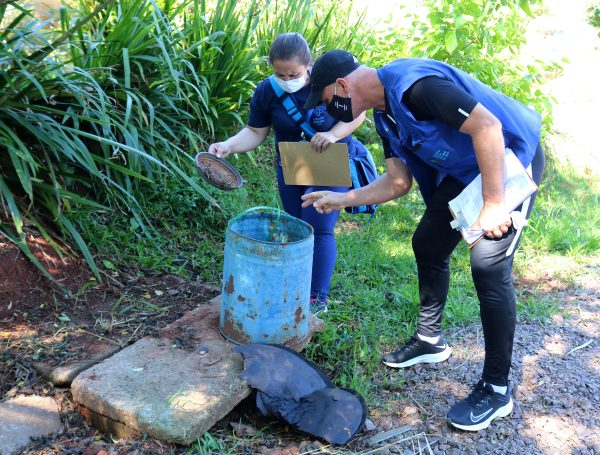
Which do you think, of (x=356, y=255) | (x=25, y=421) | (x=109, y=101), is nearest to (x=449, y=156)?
(x=25, y=421)

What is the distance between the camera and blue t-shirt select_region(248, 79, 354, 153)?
10.7 feet

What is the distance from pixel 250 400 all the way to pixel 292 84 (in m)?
1.62

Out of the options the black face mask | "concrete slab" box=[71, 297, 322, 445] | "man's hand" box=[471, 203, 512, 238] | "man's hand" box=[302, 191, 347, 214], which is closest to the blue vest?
the black face mask

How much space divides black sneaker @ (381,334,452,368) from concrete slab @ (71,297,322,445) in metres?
0.89

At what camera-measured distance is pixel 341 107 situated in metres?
2.64

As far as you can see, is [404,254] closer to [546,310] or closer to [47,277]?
[546,310]

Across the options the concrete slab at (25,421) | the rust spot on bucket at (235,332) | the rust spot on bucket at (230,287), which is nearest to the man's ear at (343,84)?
the rust spot on bucket at (230,287)

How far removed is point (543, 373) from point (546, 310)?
862mm

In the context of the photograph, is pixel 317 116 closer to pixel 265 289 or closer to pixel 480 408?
pixel 265 289

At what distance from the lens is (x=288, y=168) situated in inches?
131

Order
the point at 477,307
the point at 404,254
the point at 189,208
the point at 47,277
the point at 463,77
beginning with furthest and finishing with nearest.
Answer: the point at 404,254 < the point at 189,208 < the point at 477,307 < the point at 47,277 < the point at 463,77

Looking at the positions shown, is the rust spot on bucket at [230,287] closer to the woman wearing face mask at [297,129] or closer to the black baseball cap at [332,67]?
the woman wearing face mask at [297,129]

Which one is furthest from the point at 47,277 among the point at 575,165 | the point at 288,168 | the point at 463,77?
the point at 575,165

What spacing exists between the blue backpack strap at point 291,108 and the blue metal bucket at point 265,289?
0.58 meters
